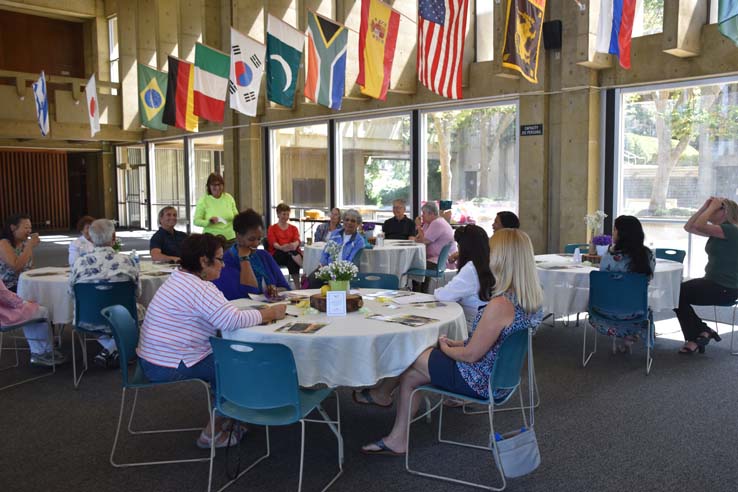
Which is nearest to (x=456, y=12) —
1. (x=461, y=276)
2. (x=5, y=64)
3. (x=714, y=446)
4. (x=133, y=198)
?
(x=461, y=276)

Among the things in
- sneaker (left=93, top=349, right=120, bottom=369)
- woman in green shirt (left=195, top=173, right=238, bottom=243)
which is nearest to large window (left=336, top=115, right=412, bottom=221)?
woman in green shirt (left=195, top=173, right=238, bottom=243)

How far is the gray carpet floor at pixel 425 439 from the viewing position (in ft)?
11.2

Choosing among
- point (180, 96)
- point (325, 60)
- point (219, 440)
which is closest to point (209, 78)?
point (180, 96)

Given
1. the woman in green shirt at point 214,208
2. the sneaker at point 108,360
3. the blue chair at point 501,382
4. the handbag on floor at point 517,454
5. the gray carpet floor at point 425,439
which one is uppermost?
the woman in green shirt at point 214,208

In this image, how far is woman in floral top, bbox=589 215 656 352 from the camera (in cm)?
525

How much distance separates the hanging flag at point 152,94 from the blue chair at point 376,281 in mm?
9615

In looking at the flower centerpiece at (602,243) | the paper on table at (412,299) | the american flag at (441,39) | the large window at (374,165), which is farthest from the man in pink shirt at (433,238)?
the paper on table at (412,299)

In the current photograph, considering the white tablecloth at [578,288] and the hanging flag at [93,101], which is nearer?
the white tablecloth at [578,288]

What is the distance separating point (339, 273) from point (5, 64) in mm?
20957

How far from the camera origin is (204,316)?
3439 mm

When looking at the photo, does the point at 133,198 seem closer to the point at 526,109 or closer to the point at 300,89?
the point at 300,89

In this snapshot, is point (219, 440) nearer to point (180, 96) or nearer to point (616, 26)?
point (616, 26)

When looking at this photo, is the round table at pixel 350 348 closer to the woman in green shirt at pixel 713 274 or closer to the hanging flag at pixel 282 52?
the woman in green shirt at pixel 713 274

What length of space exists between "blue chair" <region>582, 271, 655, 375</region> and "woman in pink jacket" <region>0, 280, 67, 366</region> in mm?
4723
